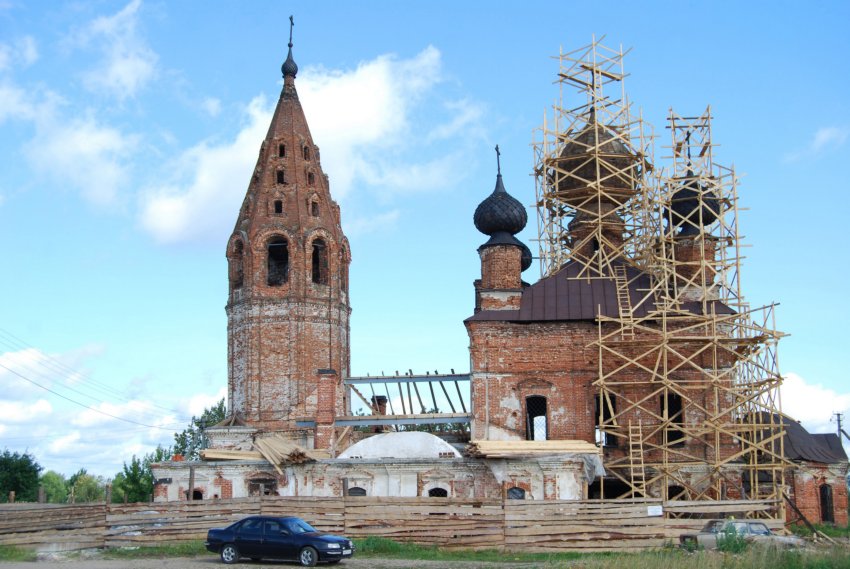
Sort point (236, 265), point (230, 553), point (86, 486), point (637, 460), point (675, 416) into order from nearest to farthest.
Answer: point (230, 553)
point (675, 416)
point (637, 460)
point (236, 265)
point (86, 486)

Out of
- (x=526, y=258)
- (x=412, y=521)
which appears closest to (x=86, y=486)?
(x=526, y=258)

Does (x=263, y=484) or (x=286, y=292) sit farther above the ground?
(x=286, y=292)

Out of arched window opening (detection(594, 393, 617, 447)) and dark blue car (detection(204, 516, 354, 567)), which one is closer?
dark blue car (detection(204, 516, 354, 567))

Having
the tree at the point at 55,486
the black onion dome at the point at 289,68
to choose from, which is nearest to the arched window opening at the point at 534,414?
the black onion dome at the point at 289,68

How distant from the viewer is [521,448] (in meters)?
24.0

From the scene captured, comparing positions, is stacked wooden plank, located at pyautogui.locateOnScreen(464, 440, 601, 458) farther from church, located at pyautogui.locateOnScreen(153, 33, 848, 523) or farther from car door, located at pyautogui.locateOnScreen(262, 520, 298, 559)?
car door, located at pyautogui.locateOnScreen(262, 520, 298, 559)

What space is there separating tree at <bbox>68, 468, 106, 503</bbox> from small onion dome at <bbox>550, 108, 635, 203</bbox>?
3081cm

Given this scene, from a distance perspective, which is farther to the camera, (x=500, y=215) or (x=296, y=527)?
(x=500, y=215)

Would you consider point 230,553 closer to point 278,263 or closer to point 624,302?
point 624,302

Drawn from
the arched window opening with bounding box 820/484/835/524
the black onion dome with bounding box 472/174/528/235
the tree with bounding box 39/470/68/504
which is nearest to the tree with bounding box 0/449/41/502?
the tree with bounding box 39/470/68/504

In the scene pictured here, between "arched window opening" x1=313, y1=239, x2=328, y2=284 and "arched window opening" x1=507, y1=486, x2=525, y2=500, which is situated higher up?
"arched window opening" x1=313, y1=239, x2=328, y2=284

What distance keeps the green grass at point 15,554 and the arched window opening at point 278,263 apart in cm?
1542

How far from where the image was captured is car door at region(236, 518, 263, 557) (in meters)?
17.9

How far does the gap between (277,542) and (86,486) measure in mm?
42640
